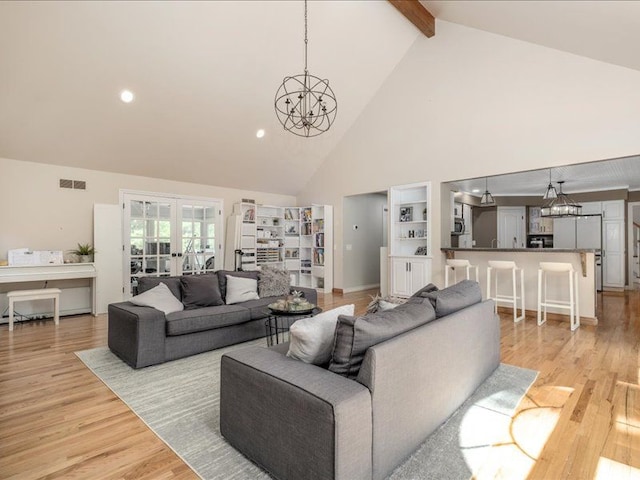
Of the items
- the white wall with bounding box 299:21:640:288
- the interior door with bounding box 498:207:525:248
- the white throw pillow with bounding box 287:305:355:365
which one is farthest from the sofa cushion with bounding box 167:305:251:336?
the interior door with bounding box 498:207:525:248

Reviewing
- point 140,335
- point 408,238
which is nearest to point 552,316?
point 408,238

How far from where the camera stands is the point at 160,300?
11.6ft

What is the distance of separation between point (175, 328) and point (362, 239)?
564 centimetres

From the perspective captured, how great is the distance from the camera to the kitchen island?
4.80 m

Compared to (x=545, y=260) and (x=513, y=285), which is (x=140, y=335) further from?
(x=545, y=260)

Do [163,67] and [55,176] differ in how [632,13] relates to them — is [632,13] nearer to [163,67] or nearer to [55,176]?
[163,67]

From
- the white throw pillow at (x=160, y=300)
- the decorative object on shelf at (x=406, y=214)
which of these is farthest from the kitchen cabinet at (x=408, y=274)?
the white throw pillow at (x=160, y=300)

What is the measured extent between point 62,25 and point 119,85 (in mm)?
871

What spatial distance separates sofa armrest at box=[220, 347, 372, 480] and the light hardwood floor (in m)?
0.39

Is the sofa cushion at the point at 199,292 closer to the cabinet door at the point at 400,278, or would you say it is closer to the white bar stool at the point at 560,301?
the cabinet door at the point at 400,278

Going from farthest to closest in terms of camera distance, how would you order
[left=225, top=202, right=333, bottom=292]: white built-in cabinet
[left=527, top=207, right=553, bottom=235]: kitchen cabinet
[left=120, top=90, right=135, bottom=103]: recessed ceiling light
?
[left=527, top=207, right=553, bottom=235]: kitchen cabinet → [left=225, top=202, right=333, bottom=292]: white built-in cabinet → [left=120, top=90, right=135, bottom=103]: recessed ceiling light

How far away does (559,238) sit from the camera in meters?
8.73

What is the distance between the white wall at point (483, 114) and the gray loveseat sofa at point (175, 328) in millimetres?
3710

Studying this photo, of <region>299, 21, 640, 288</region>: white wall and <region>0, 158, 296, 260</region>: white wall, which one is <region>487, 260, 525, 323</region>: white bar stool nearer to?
<region>299, 21, 640, 288</region>: white wall
